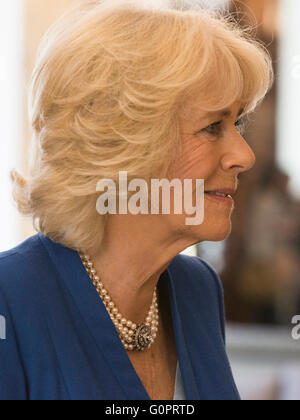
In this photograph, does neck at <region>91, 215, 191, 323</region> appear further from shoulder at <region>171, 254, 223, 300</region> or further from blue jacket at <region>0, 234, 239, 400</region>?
shoulder at <region>171, 254, 223, 300</region>

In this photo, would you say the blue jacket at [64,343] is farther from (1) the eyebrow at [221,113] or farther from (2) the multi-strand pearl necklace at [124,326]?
(1) the eyebrow at [221,113]

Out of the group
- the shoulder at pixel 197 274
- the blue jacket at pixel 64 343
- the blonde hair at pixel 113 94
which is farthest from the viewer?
the shoulder at pixel 197 274

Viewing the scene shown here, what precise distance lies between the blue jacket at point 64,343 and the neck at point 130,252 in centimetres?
7

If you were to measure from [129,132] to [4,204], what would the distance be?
282 centimetres

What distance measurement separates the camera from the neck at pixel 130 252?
1.33 m

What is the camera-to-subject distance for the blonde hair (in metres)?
1.26

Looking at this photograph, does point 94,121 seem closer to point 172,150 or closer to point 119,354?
point 172,150

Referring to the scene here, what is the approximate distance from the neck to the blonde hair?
0.12ft

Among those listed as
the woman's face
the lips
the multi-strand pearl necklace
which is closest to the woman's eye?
the woman's face

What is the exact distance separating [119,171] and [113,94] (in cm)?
15

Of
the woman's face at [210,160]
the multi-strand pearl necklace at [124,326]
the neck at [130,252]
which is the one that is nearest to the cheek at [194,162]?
the woman's face at [210,160]

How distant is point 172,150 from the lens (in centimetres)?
131

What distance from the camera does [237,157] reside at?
4.38ft
